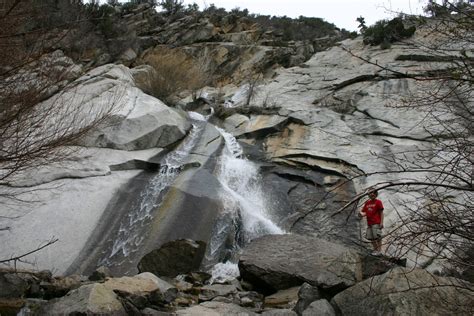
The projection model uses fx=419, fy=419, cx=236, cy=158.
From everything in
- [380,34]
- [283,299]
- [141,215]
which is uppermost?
[380,34]

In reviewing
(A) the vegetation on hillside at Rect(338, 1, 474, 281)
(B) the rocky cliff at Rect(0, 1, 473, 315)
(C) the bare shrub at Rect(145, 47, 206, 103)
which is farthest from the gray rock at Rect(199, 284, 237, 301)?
(C) the bare shrub at Rect(145, 47, 206, 103)

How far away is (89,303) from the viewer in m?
5.88

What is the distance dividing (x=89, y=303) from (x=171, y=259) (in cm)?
344

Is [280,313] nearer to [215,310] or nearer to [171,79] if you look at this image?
[215,310]

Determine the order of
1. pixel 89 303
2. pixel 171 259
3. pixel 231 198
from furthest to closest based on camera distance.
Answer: pixel 231 198 → pixel 171 259 → pixel 89 303

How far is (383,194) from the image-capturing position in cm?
1174

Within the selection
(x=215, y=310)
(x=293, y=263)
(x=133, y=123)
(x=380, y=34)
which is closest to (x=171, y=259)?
(x=293, y=263)

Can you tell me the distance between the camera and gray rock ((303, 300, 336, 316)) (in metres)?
6.23

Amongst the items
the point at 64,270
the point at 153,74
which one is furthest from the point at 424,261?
the point at 153,74

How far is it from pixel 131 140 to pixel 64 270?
5.07 metres

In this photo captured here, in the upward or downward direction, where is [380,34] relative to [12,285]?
upward

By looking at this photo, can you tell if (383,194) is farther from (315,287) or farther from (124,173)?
(124,173)

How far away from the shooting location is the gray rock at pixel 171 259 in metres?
9.21

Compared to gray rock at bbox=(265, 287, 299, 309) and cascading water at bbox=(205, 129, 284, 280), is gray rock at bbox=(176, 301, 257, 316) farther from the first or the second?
cascading water at bbox=(205, 129, 284, 280)
